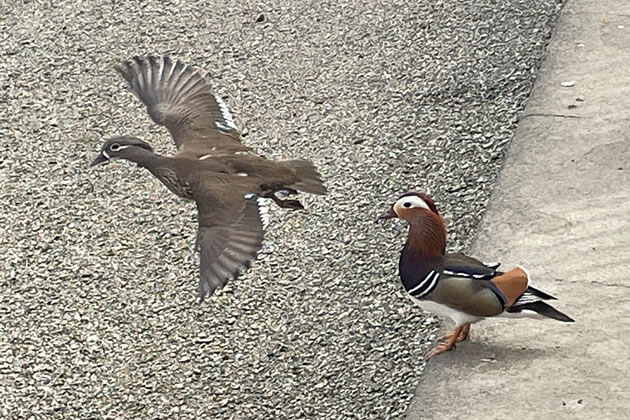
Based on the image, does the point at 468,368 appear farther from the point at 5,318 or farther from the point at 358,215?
the point at 5,318

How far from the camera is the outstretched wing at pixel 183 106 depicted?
3141 mm

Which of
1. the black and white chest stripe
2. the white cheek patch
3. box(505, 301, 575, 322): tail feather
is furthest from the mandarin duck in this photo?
box(505, 301, 575, 322): tail feather

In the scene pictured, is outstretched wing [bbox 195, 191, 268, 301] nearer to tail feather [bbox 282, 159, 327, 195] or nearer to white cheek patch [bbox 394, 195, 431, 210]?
tail feather [bbox 282, 159, 327, 195]

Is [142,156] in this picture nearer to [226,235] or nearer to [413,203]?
[226,235]

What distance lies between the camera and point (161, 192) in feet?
15.9

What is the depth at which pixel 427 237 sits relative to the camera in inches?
139

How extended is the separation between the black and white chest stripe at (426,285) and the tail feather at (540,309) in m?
0.23

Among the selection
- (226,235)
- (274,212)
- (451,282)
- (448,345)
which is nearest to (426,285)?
(451,282)

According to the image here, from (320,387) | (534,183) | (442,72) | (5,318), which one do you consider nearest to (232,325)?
(320,387)

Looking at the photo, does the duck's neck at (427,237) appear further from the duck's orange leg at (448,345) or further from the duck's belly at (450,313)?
the duck's orange leg at (448,345)

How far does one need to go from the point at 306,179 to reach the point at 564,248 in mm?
1408

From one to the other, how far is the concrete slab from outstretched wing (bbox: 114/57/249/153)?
0.98 metres

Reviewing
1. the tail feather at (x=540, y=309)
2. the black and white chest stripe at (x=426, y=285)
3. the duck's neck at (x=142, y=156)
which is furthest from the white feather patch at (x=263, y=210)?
the tail feather at (x=540, y=309)

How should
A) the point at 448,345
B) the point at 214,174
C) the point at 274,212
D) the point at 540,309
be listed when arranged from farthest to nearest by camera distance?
the point at 274,212 → the point at 448,345 → the point at 540,309 → the point at 214,174
